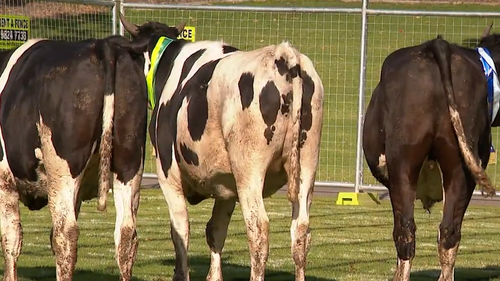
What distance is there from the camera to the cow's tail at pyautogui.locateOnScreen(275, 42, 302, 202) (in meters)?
8.86

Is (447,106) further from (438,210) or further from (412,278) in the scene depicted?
(438,210)

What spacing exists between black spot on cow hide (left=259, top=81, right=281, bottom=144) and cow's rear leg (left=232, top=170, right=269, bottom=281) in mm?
278

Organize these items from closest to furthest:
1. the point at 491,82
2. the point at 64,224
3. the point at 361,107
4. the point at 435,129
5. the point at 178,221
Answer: the point at 64,224, the point at 435,129, the point at 491,82, the point at 178,221, the point at 361,107

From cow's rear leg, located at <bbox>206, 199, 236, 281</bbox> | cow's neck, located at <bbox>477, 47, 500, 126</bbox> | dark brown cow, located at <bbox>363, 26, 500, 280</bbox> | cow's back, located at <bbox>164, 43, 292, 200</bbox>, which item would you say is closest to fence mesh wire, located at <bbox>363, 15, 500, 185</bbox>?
cow's rear leg, located at <bbox>206, 199, 236, 281</bbox>

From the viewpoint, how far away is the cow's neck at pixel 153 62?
10.6 meters

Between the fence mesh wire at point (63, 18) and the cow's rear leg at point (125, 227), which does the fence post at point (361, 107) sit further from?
the cow's rear leg at point (125, 227)

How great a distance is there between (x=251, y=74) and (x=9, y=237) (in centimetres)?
242

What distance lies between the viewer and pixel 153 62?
34.8ft

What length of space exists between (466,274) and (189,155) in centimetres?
331

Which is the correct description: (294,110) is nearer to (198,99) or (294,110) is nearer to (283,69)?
(283,69)

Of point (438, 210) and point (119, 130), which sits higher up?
point (119, 130)

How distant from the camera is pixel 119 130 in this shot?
914 cm

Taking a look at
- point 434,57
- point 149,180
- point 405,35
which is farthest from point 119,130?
point 405,35

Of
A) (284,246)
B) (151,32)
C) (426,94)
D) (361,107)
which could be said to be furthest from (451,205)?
(361,107)
